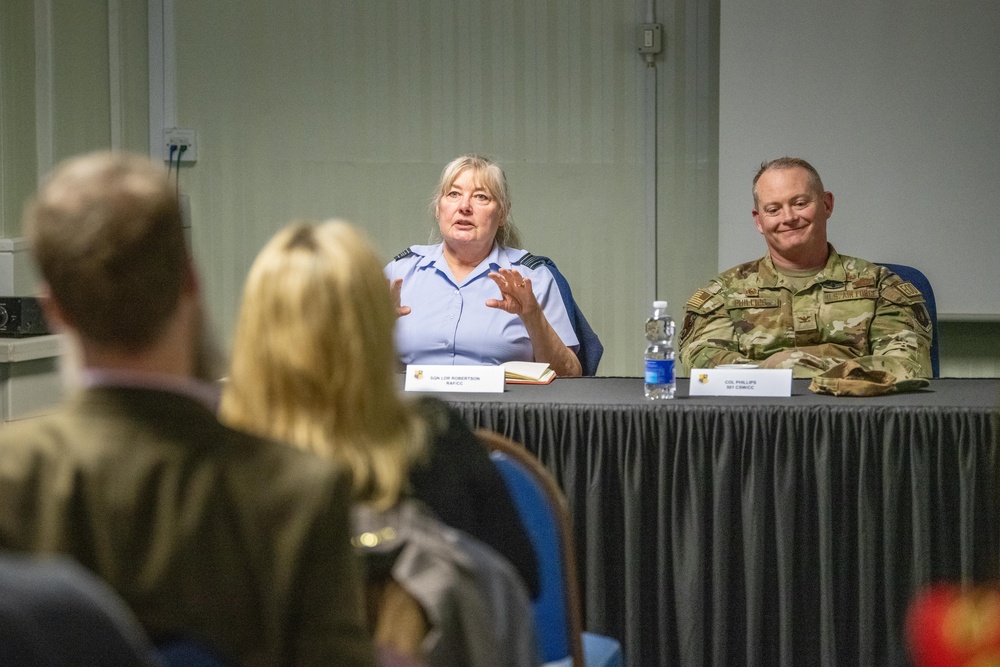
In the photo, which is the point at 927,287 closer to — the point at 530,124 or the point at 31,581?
the point at 530,124

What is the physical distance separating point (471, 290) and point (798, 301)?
2.87 feet

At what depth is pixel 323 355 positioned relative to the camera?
42.1 inches

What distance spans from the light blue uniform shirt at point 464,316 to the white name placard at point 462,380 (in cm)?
52

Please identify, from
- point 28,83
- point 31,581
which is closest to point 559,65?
point 28,83

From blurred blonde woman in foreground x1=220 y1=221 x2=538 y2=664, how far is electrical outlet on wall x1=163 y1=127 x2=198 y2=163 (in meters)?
3.65

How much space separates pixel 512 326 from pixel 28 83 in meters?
2.16

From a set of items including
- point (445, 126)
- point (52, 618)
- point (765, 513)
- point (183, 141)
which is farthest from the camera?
point (183, 141)

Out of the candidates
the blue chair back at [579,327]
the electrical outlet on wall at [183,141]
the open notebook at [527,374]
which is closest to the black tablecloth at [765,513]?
the open notebook at [527,374]

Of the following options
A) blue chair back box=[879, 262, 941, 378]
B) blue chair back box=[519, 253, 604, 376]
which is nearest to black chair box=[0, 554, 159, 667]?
blue chair back box=[519, 253, 604, 376]

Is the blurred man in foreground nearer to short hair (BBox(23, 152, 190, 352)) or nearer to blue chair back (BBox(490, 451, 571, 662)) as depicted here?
short hair (BBox(23, 152, 190, 352))

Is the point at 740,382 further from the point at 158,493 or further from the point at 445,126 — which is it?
the point at 445,126

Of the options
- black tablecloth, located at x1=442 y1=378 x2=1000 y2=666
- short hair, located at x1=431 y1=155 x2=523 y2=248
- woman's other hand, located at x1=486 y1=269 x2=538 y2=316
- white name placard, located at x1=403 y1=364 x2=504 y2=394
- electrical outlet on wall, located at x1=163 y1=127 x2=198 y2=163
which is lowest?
black tablecloth, located at x1=442 y1=378 x2=1000 y2=666

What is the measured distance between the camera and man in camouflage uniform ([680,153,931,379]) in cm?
287

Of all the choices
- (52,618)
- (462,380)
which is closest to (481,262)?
(462,380)
